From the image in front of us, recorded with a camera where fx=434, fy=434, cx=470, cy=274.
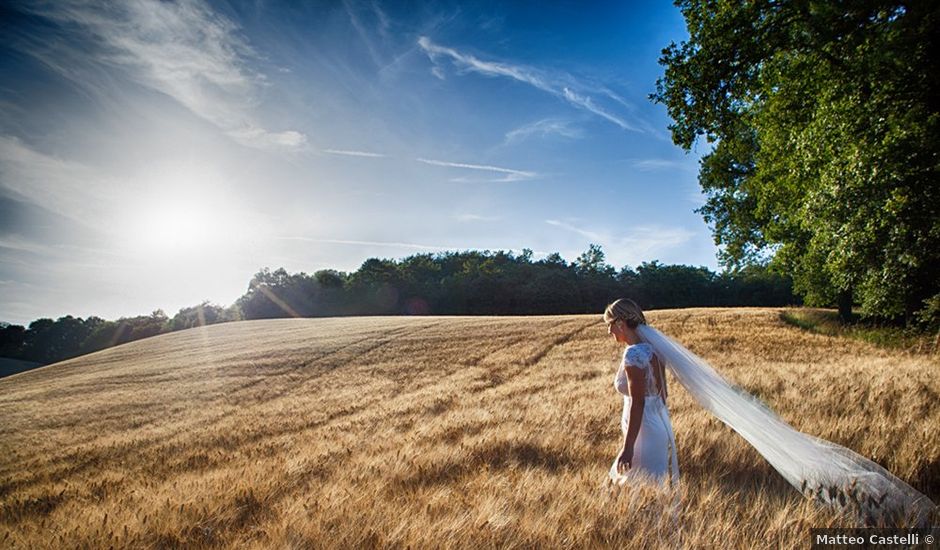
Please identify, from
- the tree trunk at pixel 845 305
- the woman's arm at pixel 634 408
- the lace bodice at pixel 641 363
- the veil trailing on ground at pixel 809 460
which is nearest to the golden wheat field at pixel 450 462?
the veil trailing on ground at pixel 809 460

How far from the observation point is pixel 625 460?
3.99 metres

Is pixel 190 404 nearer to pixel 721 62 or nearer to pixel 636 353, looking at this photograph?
pixel 636 353

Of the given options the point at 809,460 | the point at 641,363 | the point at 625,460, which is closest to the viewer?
the point at 809,460

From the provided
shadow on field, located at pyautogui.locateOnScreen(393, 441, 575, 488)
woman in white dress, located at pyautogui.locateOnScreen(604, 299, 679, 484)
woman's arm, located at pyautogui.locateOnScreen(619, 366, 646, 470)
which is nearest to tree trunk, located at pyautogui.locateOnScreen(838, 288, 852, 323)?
woman in white dress, located at pyautogui.locateOnScreen(604, 299, 679, 484)

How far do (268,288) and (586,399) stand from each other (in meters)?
109

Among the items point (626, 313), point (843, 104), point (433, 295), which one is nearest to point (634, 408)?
point (626, 313)

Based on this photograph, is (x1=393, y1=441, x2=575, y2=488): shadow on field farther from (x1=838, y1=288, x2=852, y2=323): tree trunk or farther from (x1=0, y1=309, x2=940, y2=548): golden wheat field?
(x1=838, y1=288, x2=852, y2=323): tree trunk

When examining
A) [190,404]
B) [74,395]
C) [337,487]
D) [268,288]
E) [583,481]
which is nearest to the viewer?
[583,481]

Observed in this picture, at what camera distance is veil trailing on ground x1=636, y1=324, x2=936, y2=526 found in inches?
122

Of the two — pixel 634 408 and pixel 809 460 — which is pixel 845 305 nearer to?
pixel 809 460

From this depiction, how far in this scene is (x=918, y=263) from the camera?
38.2 ft

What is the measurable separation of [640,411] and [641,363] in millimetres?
449

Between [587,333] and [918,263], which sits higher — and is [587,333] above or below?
below

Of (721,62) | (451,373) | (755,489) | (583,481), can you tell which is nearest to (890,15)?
(721,62)
